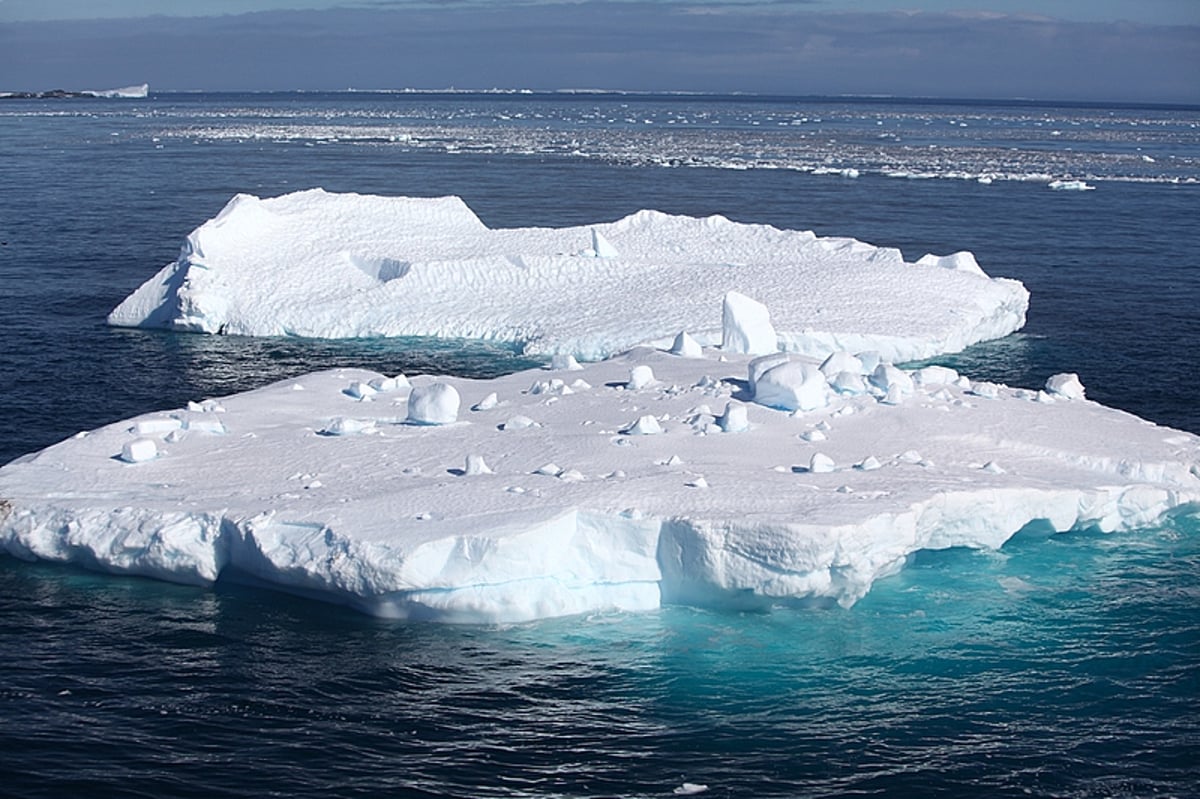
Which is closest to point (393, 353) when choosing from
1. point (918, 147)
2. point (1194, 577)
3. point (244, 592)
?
point (244, 592)

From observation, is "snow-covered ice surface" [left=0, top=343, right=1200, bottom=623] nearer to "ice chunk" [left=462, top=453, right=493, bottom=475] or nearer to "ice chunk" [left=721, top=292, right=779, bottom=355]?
"ice chunk" [left=462, top=453, right=493, bottom=475]

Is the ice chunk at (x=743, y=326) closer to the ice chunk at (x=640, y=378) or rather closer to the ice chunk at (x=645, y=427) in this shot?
the ice chunk at (x=640, y=378)

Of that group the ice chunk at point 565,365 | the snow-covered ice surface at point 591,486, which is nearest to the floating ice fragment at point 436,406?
the snow-covered ice surface at point 591,486

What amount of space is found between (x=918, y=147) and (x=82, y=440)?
215ft

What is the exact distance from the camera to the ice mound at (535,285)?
21.7 metres

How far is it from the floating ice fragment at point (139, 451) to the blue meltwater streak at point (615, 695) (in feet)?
5.54

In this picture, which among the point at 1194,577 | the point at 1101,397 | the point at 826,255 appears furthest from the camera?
the point at 826,255

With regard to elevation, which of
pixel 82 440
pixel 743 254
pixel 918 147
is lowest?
pixel 82 440

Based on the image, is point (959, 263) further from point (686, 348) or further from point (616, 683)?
point (616, 683)

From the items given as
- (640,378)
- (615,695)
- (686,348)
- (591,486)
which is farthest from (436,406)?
(615,695)

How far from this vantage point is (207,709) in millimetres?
10047

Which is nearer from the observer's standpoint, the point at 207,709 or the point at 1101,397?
the point at 207,709

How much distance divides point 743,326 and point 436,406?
5.59 meters

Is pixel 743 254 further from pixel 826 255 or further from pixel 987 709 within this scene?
pixel 987 709
